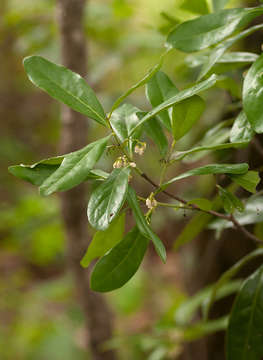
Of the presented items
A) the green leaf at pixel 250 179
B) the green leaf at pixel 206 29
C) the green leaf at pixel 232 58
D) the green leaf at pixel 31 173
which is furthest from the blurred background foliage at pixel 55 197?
the green leaf at pixel 31 173

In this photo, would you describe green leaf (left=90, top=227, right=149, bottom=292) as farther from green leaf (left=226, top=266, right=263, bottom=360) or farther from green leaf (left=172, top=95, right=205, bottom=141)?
green leaf (left=226, top=266, right=263, bottom=360)

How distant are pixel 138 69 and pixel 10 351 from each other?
1.67 m

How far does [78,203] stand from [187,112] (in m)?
0.89

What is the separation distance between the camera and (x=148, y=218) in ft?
1.90

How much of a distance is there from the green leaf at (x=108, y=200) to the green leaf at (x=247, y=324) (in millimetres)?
372

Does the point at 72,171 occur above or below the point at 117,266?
above

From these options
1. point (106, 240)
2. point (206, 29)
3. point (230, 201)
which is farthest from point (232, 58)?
point (106, 240)

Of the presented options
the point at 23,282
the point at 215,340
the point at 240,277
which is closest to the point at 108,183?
the point at 240,277

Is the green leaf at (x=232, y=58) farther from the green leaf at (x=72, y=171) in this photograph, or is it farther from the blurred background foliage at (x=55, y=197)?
the green leaf at (x=72, y=171)

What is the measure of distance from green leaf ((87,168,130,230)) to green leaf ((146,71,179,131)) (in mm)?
138

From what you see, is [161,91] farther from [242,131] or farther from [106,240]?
[106,240]

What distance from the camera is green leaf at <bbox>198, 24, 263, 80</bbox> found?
2.04 feet

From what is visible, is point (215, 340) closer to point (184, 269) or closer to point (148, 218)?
point (184, 269)

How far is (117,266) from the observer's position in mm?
583
